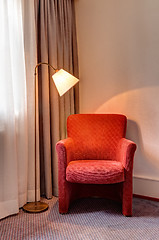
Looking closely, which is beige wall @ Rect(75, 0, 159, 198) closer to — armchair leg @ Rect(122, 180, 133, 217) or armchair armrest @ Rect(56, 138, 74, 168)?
armchair leg @ Rect(122, 180, 133, 217)

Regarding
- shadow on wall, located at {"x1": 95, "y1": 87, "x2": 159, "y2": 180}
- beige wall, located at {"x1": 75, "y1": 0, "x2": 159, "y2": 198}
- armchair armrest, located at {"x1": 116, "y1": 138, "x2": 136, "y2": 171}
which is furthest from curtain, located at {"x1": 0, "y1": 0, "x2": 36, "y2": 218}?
shadow on wall, located at {"x1": 95, "y1": 87, "x2": 159, "y2": 180}

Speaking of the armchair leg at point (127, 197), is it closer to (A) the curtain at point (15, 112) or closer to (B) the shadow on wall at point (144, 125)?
(B) the shadow on wall at point (144, 125)

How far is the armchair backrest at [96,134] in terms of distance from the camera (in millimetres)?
2461

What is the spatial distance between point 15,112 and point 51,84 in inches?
20.6

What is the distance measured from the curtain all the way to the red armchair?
40 centimetres

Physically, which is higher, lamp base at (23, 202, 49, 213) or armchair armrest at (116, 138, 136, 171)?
armchair armrest at (116, 138, 136, 171)

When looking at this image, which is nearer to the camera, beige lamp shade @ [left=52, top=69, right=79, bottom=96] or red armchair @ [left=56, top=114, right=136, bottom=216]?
red armchair @ [left=56, top=114, right=136, bottom=216]

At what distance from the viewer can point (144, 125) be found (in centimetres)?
255

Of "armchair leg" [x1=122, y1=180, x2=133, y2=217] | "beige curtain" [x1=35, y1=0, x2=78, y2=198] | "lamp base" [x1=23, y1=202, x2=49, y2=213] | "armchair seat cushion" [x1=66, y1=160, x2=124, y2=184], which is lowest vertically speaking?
"lamp base" [x1=23, y1=202, x2=49, y2=213]

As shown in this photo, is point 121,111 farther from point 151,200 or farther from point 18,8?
point 18,8

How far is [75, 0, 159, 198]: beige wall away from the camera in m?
2.49

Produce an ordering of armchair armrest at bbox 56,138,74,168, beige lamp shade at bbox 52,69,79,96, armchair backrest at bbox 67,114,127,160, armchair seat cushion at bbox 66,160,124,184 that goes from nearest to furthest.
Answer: armchair seat cushion at bbox 66,160,124,184 < armchair armrest at bbox 56,138,74,168 < beige lamp shade at bbox 52,69,79,96 < armchair backrest at bbox 67,114,127,160

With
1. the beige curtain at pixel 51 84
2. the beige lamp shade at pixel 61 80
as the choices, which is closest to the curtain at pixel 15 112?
the beige curtain at pixel 51 84

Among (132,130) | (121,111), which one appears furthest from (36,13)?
(132,130)
